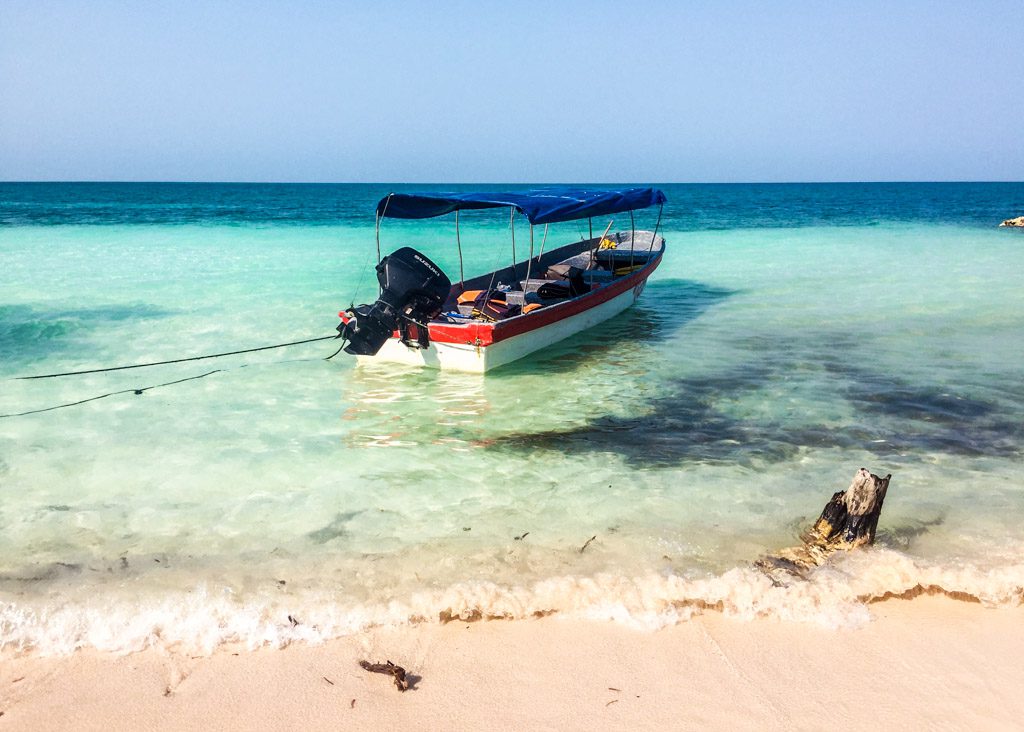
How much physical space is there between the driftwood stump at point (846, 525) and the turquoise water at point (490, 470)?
19 centimetres

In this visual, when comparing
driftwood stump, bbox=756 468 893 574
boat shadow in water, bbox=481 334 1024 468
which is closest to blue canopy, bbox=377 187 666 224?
boat shadow in water, bbox=481 334 1024 468

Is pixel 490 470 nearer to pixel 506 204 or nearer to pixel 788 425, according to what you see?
pixel 788 425

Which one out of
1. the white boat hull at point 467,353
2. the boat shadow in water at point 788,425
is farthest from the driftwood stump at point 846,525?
the white boat hull at point 467,353

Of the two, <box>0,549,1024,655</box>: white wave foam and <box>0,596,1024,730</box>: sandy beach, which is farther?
<box>0,549,1024,655</box>: white wave foam

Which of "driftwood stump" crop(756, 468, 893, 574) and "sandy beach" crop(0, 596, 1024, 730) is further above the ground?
"driftwood stump" crop(756, 468, 893, 574)

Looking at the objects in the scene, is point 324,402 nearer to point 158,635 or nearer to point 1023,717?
point 158,635

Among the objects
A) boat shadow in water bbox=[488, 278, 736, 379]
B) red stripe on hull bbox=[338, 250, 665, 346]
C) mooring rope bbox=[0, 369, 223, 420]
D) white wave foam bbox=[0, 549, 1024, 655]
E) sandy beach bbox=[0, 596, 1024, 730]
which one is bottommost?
sandy beach bbox=[0, 596, 1024, 730]

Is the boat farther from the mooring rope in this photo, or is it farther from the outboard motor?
the mooring rope

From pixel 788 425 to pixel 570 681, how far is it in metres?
4.85

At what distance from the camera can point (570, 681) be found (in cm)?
394

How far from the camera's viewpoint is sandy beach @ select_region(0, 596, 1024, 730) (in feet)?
12.0

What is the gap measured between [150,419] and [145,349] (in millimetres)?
3851

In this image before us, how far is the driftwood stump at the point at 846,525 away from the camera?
5113 millimetres

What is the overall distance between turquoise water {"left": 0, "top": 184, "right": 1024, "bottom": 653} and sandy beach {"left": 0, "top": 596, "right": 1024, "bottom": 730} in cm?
21
